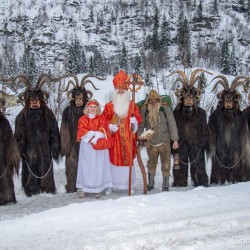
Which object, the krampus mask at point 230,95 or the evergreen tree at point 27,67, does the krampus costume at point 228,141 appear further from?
the evergreen tree at point 27,67

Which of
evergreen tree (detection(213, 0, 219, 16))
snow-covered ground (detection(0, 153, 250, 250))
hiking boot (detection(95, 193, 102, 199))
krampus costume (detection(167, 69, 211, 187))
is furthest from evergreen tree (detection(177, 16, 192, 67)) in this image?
evergreen tree (detection(213, 0, 219, 16))

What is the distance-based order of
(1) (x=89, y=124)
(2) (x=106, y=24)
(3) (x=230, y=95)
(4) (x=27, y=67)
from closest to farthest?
(1) (x=89, y=124) < (3) (x=230, y=95) < (4) (x=27, y=67) < (2) (x=106, y=24)

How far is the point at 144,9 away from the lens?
3378 inches

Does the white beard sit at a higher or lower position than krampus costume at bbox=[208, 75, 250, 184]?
higher

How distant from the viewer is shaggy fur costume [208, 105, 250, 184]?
6250 millimetres

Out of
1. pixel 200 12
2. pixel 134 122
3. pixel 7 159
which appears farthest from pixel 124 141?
pixel 200 12

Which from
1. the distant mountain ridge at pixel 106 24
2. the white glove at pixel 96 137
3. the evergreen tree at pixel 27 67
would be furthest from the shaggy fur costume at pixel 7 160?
the distant mountain ridge at pixel 106 24

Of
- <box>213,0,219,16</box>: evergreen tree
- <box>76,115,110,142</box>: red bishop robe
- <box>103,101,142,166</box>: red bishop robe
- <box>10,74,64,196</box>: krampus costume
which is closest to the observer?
<box>76,115,110,142</box>: red bishop robe

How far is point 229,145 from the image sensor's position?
6289mm

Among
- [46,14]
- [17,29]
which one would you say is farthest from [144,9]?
[17,29]

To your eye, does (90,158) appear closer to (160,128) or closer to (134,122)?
(134,122)

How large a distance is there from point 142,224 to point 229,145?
3149 mm

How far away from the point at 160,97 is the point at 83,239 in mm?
3114

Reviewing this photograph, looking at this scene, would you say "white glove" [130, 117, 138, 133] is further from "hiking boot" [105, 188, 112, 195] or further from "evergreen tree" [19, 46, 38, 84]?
"evergreen tree" [19, 46, 38, 84]
